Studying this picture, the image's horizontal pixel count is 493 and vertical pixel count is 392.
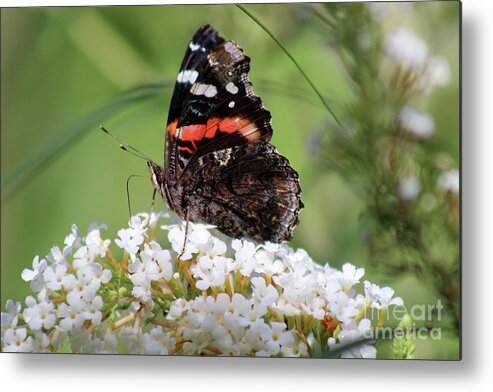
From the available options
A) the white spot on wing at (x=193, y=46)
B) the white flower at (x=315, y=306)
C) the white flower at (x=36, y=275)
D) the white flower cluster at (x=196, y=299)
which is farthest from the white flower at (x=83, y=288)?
the white spot on wing at (x=193, y=46)

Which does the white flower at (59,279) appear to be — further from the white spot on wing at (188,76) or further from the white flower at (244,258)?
the white spot on wing at (188,76)

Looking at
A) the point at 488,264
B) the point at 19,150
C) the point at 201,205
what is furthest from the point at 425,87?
the point at 19,150

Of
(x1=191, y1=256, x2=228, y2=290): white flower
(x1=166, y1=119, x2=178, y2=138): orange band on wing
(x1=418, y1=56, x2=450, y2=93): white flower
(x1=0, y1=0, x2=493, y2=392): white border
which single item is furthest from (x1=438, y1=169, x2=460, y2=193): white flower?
(x1=166, y1=119, x2=178, y2=138): orange band on wing

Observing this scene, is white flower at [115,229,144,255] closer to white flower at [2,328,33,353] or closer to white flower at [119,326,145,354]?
white flower at [119,326,145,354]

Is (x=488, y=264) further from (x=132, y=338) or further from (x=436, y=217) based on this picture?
(x=132, y=338)

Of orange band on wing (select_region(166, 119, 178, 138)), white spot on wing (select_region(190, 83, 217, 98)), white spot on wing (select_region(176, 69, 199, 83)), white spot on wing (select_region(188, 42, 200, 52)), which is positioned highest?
white spot on wing (select_region(188, 42, 200, 52))

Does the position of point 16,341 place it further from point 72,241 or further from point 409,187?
point 409,187

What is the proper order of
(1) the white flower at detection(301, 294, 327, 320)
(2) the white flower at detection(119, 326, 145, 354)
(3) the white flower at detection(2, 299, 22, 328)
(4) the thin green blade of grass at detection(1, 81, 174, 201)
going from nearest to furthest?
(1) the white flower at detection(301, 294, 327, 320) < (2) the white flower at detection(119, 326, 145, 354) < (3) the white flower at detection(2, 299, 22, 328) < (4) the thin green blade of grass at detection(1, 81, 174, 201)
